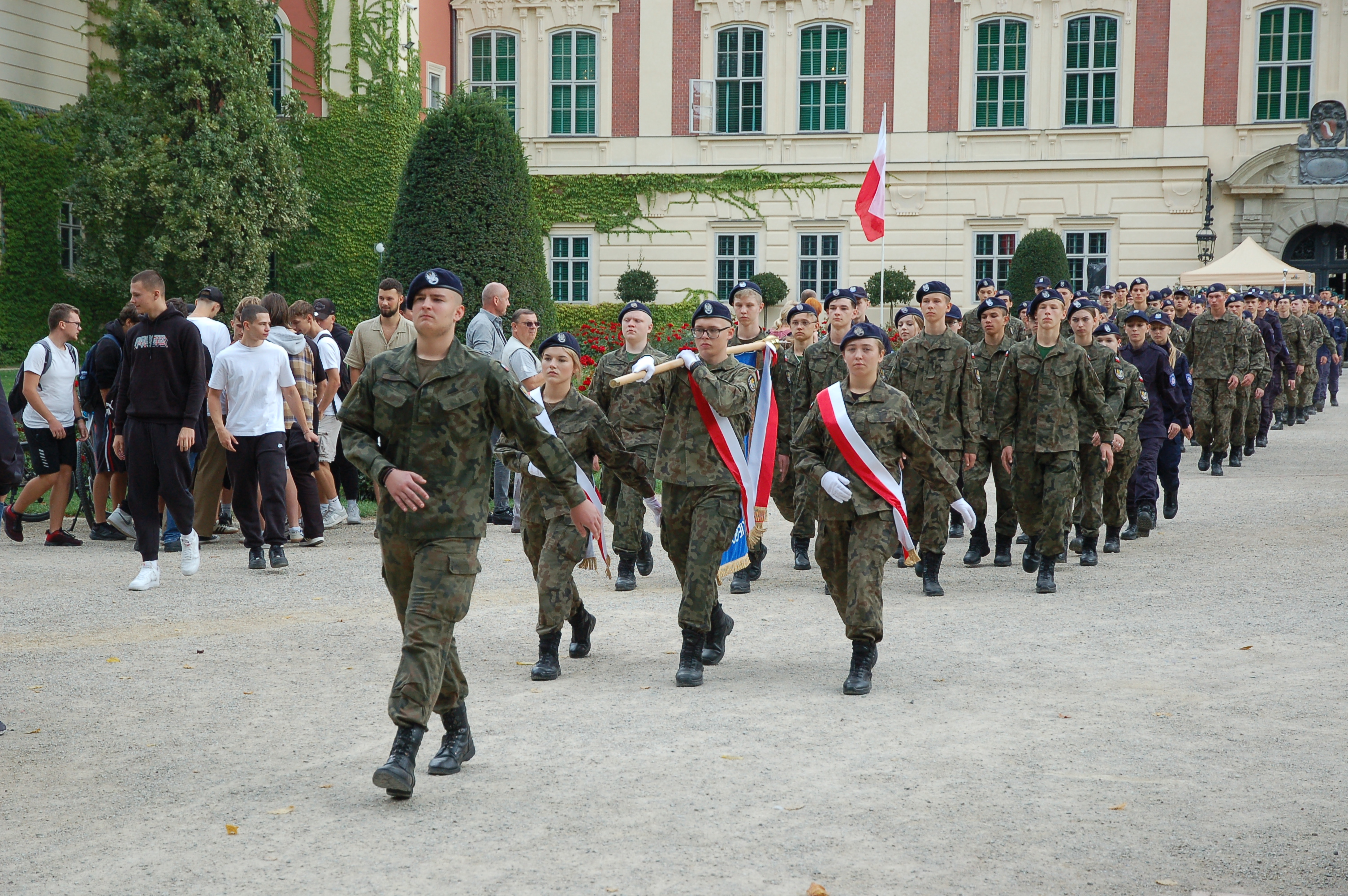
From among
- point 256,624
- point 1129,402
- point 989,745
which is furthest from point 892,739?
point 1129,402

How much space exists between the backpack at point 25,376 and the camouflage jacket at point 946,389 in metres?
6.82

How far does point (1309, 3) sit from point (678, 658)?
30177 mm

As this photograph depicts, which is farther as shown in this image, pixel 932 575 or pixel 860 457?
pixel 932 575

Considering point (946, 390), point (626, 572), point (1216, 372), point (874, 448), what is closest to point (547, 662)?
point (874, 448)

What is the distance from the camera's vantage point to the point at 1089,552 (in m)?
11.1

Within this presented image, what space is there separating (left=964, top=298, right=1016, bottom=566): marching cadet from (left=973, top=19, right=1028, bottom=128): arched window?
23236 millimetres

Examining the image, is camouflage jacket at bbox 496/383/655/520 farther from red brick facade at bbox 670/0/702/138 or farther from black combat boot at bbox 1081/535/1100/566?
red brick facade at bbox 670/0/702/138

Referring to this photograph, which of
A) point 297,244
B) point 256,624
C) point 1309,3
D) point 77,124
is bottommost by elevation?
point 256,624

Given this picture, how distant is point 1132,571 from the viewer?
10688 mm

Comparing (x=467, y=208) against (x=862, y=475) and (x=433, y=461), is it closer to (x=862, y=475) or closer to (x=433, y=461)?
(x=862, y=475)

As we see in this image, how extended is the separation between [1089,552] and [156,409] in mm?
6980

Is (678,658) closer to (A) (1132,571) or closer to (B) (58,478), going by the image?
(A) (1132,571)

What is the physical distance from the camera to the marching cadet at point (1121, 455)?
36.5 ft

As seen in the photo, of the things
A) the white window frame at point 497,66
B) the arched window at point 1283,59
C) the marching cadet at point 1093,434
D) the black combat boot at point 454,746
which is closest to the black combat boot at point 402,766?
the black combat boot at point 454,746
